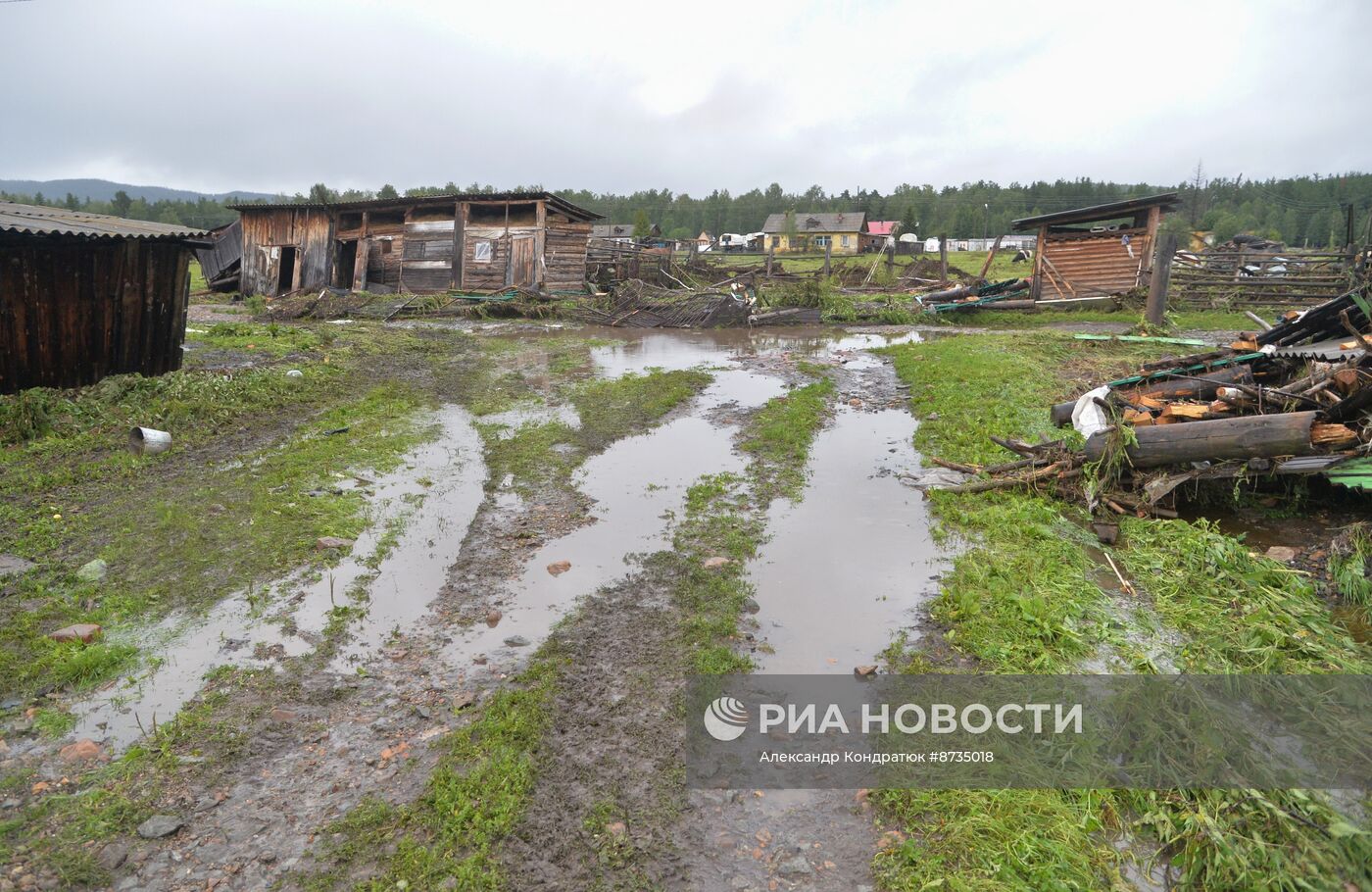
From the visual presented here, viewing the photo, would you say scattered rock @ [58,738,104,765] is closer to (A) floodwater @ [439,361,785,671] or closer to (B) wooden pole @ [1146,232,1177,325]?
(A) floodwater @ [439,361,785,671]

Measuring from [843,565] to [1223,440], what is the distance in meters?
3.62

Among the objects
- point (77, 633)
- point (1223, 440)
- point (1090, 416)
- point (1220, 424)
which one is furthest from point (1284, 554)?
point (77, 633)

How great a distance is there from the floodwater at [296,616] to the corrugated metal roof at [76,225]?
5.90 metres

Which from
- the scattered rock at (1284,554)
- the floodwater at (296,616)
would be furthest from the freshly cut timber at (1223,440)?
the floodwater at (296,616)

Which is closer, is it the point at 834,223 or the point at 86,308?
the point at 86,308

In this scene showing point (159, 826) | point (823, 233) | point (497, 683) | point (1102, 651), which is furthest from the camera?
point (823, 233)

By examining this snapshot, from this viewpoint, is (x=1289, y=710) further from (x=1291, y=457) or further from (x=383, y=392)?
(x=383, y=392)

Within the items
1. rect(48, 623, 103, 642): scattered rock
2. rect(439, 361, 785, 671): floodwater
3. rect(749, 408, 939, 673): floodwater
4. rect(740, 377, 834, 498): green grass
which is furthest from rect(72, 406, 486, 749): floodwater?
rect(740, 377, 834, 498): green grass

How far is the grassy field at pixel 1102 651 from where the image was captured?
3006mm

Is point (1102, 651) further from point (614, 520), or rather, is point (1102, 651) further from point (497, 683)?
point (614, 520)

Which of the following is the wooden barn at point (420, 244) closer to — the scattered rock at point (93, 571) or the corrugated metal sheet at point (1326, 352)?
the scattered rock at point (93, 571)

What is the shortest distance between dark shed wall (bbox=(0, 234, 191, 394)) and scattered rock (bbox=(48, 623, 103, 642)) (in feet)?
23.7

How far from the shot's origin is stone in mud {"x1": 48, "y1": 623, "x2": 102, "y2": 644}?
469 cm

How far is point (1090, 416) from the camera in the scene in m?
7.78
